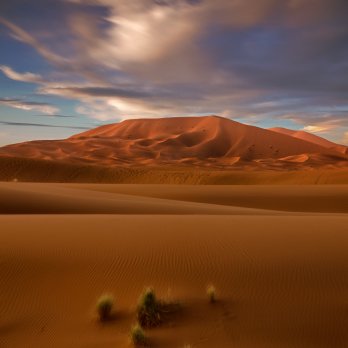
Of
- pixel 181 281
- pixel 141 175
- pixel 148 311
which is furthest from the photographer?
pixel 141 175

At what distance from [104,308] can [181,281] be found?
1.54m

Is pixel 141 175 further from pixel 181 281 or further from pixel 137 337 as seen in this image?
pixel 137 337

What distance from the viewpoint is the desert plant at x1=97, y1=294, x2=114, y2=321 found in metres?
5.49

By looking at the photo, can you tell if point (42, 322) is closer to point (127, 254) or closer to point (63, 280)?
point (63, 280)

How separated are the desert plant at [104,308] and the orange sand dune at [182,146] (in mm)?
79802

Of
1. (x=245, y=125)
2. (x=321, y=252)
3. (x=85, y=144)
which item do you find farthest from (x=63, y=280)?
(x=245, y=125)

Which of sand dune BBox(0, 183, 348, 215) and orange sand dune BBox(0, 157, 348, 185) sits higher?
sand dune BBox(0, 183, 348, 215)

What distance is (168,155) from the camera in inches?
4301

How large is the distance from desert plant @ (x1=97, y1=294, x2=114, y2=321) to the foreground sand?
125 mm

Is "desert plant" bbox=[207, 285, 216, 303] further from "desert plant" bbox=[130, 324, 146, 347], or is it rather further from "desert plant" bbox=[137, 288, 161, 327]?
"desert plant" bbox=[130, 324, 146, 347]

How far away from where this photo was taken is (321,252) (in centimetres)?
825

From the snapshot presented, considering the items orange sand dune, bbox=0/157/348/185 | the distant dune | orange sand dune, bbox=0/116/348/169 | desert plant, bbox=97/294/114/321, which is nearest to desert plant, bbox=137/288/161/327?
desert plant, bbox=97/294/114/321

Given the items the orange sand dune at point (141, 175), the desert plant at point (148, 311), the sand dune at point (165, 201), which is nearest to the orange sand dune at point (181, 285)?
the desert plant at point (148, 311)

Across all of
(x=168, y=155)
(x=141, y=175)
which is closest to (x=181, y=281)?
(x=141, y=175)
